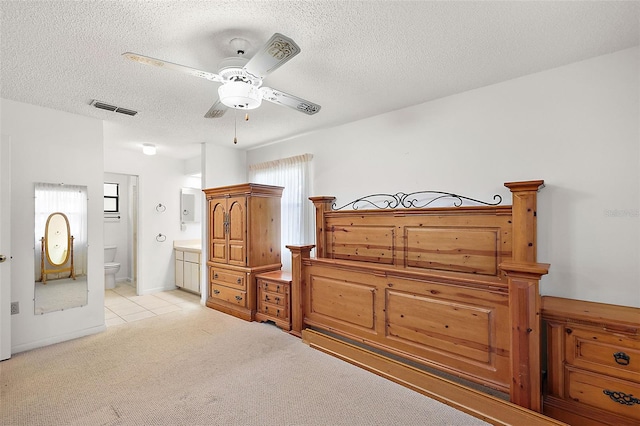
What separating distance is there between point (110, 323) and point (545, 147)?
491cm

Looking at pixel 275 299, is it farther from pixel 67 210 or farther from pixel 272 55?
pixel 272 55

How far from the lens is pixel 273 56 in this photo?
167 centimetres

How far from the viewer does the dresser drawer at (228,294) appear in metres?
A: 4.03

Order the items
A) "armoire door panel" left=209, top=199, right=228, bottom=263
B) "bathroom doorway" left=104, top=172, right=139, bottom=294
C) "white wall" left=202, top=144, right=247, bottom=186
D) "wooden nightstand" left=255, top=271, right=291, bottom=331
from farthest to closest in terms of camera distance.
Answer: "bathroom doorway" left=104, top=172, right=139, bottom=294 < "white wall" left=202, top=144, right=247, bottom=186 < "armoire door panel" left=209, top=199, right=228, bottom=263 < "wooden nightstand" left=255, top=271, right=291, bottom=331

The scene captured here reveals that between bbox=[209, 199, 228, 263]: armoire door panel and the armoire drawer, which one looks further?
bbox=[209, 199, 228, 263]: armoire door panel

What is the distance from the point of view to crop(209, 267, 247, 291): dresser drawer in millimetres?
4055

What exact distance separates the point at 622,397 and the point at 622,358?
218mm

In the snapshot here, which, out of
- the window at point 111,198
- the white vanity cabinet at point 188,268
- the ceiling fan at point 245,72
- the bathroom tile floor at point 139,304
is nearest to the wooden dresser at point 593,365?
the ceiling fan at point 245,72

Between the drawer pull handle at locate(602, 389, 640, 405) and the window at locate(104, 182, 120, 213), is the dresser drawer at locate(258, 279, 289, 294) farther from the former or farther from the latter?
the window at locate(104, 182, 120, 213)

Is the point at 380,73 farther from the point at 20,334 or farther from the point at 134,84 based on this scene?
the point at 20,334

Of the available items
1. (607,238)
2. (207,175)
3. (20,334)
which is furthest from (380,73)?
(20,334)

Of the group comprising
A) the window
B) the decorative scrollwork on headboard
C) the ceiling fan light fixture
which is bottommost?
the decorative scrollwork on headboard

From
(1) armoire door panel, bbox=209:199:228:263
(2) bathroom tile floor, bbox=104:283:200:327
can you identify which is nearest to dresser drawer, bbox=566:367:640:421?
(1) armoire door panel, bbox=209:199:228:263

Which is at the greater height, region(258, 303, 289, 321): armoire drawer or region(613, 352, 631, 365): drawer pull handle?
region(613, 352, 631, 365): drawer pull handle
